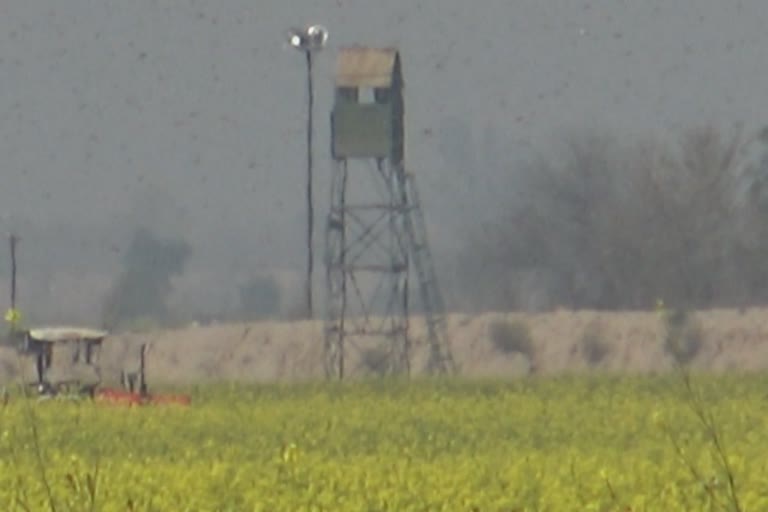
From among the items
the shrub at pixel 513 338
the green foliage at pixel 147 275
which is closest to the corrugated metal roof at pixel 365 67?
the shrub at pixel 513 338

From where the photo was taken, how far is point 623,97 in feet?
621

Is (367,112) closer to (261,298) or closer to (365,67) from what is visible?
(365,67)

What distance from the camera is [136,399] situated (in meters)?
48.3

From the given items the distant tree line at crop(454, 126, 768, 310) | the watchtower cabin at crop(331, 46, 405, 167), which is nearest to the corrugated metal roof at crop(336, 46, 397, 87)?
the watchtower cabin at crop(331, 46, 405, 167)

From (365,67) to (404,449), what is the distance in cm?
3326

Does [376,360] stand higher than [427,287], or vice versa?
[427,287]

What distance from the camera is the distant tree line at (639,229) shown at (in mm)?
107750

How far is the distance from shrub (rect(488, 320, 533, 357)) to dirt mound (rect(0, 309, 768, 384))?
16 centimetres

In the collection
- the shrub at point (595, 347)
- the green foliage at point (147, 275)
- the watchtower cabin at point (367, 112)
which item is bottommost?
the green foliage at point (147, 275)

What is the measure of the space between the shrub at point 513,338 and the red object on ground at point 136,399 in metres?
38.9

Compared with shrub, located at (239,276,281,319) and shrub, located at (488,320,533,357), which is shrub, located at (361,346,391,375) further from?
shrub, located at (239,276,281,319)

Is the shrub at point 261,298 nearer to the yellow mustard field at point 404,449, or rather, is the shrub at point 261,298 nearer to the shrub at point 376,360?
the shrub at point 376,360

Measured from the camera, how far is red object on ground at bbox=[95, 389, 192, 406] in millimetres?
46875

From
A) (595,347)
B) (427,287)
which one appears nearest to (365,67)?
(427,287)
